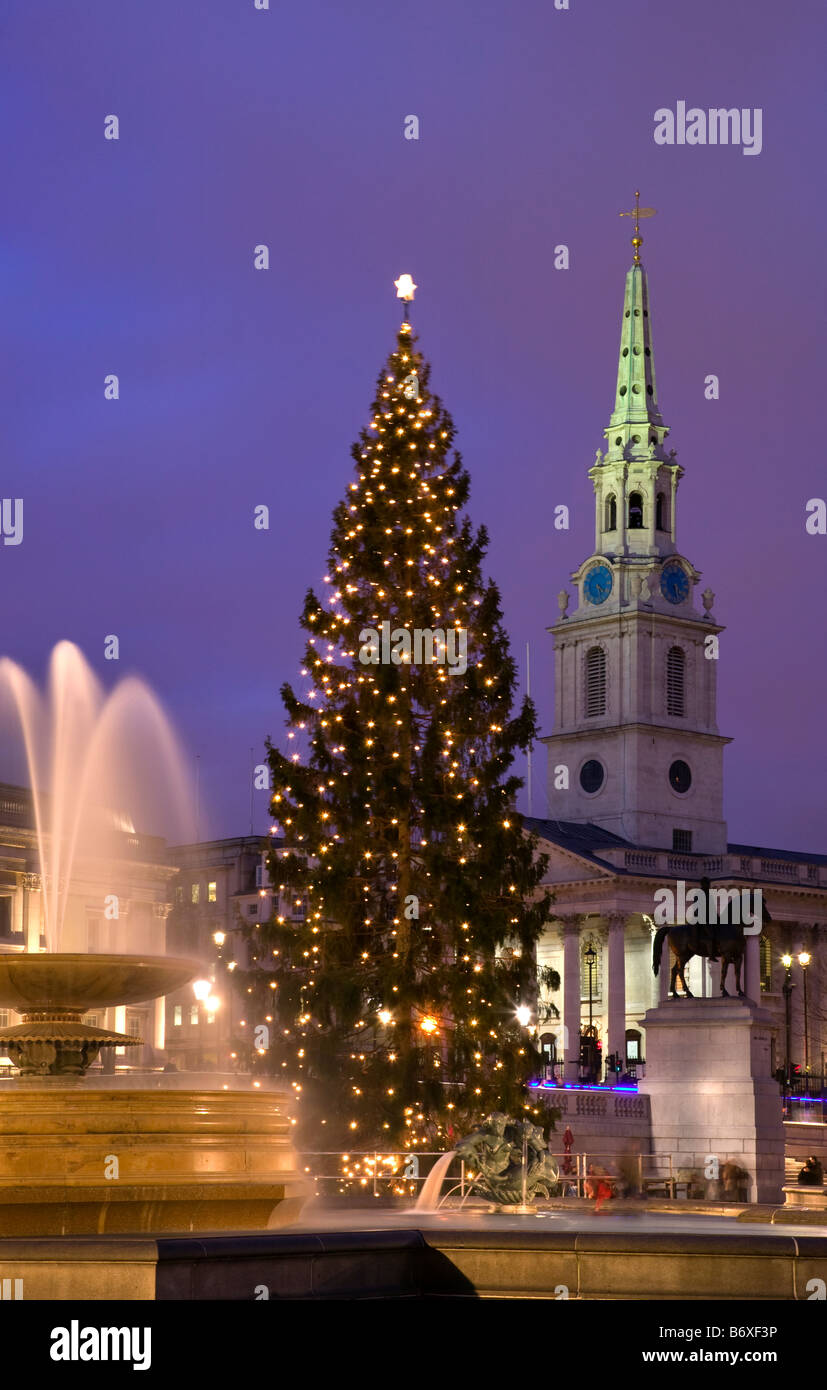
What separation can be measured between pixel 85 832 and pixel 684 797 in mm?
34413

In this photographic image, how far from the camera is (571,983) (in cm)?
9744

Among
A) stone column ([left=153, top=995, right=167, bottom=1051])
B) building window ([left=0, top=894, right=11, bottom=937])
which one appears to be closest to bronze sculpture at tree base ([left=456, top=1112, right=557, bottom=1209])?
building window ([left=0, top=894, right=11, bottom=937])

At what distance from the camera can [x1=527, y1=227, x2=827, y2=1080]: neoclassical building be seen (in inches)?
4011

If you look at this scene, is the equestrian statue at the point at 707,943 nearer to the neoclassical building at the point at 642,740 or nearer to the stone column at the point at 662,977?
the stone column at the point at 662,977

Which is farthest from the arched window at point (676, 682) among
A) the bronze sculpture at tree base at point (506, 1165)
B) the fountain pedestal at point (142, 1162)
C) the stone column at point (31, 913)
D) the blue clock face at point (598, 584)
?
the fountain pedestal at point (142, 1162)

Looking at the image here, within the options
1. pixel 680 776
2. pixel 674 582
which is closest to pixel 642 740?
pixel 680 776

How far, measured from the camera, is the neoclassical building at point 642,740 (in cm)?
10188

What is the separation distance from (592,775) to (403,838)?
75.1 metres

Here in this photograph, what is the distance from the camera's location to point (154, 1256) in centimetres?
1509

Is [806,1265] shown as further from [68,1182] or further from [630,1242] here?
[68,1182]

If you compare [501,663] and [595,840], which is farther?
[595,840]

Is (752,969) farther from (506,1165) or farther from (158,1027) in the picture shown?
(506,1165)

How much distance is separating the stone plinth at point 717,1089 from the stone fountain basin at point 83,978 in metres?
25.3
